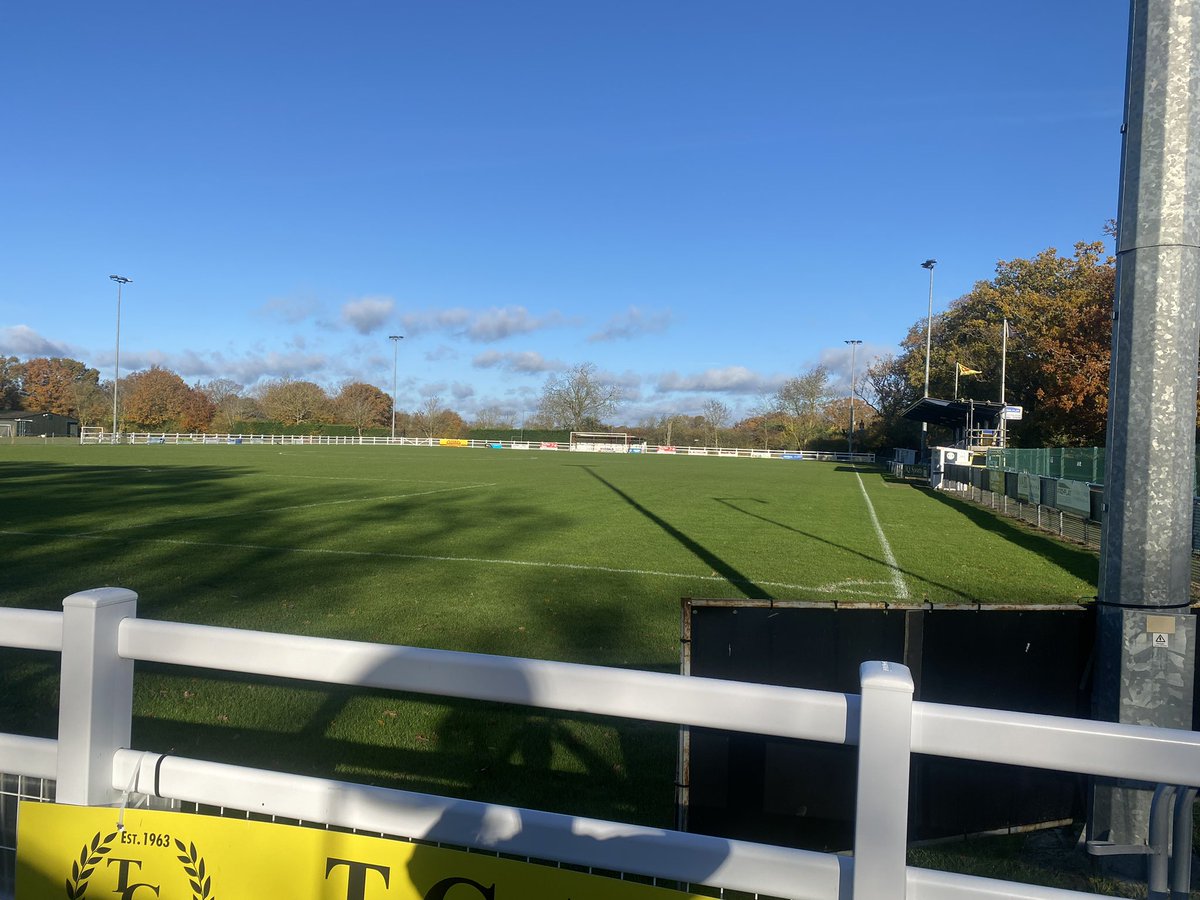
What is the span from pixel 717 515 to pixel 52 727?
1654cm

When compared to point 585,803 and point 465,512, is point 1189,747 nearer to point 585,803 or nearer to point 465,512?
point 585,803

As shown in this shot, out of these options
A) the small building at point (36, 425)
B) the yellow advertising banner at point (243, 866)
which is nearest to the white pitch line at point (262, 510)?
the yellow advertising banner at point (243, 866)

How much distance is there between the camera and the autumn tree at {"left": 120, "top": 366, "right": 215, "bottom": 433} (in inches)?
3962

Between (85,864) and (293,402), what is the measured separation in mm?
113666

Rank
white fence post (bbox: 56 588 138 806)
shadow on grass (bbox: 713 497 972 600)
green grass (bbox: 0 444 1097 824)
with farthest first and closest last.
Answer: shadow on grass (bbox: 713 497 972 600) → green grass (bbox: 0 444 1097 824) → white fence post (bbox: 56 588 138 806)

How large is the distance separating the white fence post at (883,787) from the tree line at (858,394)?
1022 inches

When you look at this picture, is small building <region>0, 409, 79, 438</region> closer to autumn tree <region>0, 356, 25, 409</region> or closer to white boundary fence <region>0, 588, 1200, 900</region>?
autumn tree <region>0, 356, 25, 409</region>

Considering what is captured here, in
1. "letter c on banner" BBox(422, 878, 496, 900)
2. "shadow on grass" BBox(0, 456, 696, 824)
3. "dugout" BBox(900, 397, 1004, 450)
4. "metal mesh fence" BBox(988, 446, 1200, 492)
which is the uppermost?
"dugout" BBox(900, 397, 1004, 450)

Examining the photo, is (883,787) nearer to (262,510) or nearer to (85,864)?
(85,864)

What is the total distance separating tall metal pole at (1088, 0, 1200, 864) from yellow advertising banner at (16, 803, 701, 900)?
2327 millimetres

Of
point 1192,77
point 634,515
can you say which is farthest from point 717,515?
point 1192,77

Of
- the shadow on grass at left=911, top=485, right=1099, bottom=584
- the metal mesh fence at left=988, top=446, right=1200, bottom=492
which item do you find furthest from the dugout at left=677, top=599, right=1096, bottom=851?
the metal mesh fence at left=988, top=446, right=1200, bottom=492

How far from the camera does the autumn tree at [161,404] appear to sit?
3962 inches

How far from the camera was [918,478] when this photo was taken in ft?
154
